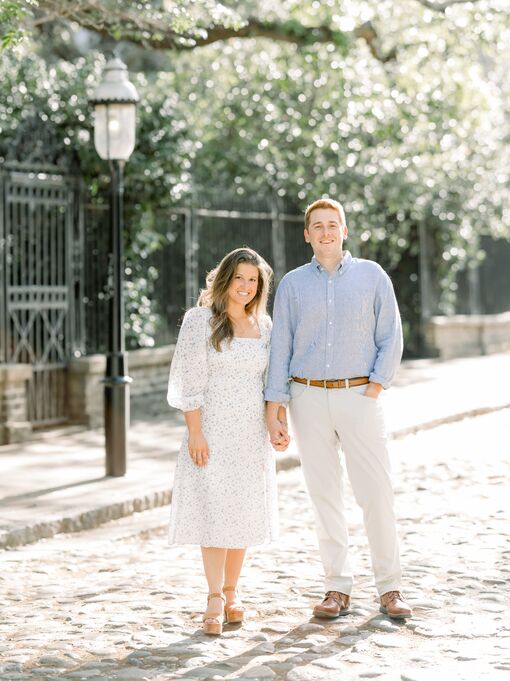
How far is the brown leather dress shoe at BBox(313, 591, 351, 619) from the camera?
573 centimetres

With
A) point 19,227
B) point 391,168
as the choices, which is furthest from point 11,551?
point 391,168

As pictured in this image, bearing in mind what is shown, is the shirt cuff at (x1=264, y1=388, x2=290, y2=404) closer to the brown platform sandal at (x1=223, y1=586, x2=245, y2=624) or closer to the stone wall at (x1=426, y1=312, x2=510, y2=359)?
the brown platform sandal at (x1=223, y1=586, x2=245, y2=624)

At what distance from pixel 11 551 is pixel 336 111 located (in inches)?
480

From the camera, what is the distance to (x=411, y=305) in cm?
2255

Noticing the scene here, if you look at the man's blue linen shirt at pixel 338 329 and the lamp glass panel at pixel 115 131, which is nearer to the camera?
the man's blue linen shirt at pixel 338 329

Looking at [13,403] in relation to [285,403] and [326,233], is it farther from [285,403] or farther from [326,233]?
[326,233]

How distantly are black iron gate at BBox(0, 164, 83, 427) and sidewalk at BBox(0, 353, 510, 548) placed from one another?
604 millimetres

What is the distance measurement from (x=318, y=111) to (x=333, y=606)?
1375 cm

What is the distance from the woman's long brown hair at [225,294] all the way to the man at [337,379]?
0.33 ft

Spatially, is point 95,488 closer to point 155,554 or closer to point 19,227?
point 155,554

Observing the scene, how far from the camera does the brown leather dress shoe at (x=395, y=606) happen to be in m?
5.66

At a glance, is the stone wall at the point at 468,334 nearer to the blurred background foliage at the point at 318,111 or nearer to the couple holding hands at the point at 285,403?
the blurred background foliage at the point at 318,111

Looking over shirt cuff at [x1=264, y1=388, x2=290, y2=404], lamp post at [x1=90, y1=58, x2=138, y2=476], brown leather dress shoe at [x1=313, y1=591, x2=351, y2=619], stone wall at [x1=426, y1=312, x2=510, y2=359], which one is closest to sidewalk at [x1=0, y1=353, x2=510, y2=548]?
lamp post at [x1=90, y1=58, x2=138, y2=476]

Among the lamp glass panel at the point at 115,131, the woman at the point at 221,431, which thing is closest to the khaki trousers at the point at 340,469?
the woman at the point at 221,431
